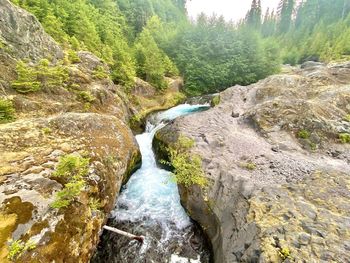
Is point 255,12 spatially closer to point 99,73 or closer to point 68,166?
point 99,73

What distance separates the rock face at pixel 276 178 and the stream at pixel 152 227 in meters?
0.69

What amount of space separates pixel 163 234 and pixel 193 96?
2641cm

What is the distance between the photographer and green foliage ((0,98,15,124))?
934cm

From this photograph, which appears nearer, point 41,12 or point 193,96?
point 41,12

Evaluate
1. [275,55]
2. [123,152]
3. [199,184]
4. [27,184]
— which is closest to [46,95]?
[123,152]

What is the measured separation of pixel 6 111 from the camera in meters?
9.49

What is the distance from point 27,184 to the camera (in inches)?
253

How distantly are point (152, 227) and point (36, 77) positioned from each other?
10.4 meters

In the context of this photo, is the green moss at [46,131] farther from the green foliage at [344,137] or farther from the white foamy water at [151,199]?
the green foliage at [344,137]

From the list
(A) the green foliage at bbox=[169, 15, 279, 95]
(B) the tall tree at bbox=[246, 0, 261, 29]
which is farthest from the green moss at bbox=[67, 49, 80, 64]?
(B) the tall tree at bbox=[246, 0, 261, 29]

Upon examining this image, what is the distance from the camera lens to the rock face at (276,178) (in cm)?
580

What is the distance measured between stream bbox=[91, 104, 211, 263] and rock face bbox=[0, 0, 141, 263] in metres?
1.17

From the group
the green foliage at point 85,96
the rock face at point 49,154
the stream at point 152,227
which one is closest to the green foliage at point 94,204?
the rock face at point 49,154

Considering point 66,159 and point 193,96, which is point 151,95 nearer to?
point 193,96
